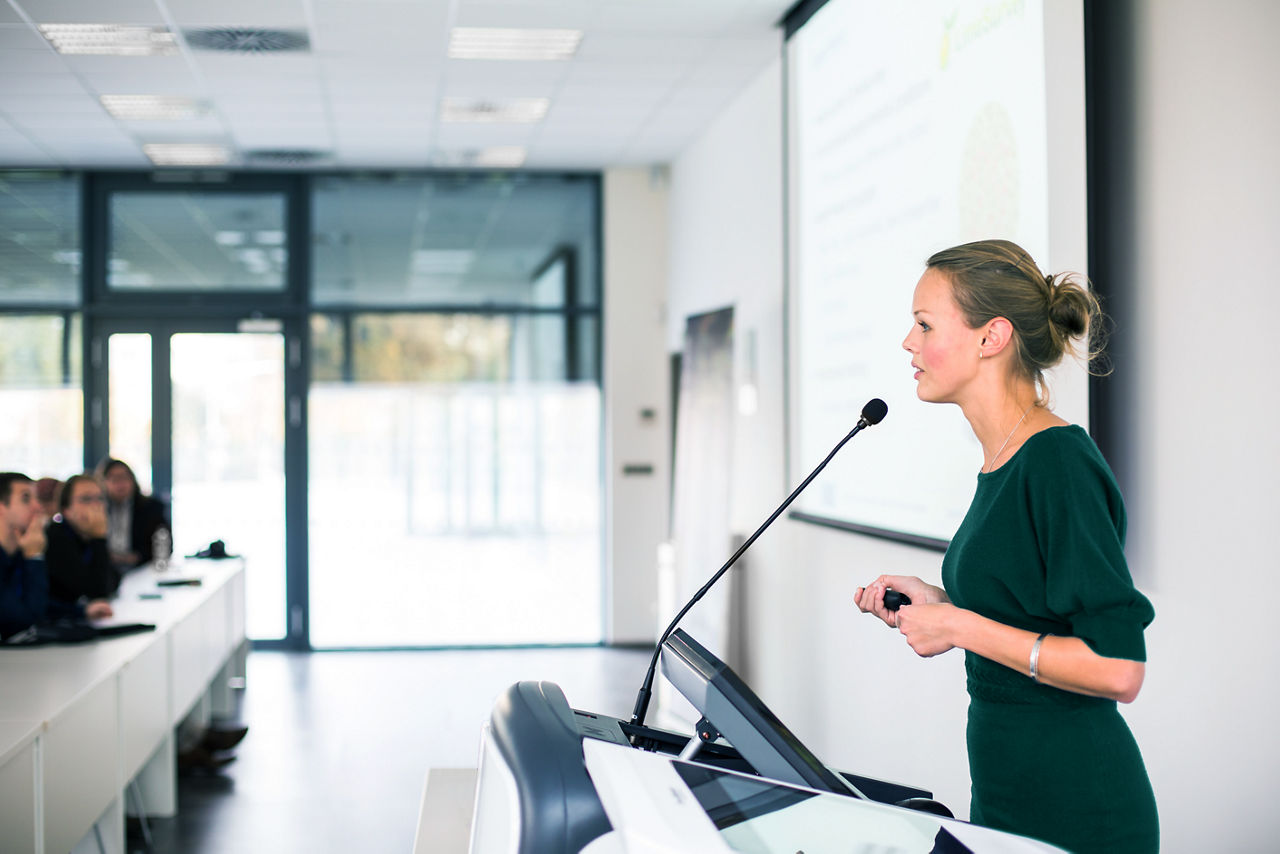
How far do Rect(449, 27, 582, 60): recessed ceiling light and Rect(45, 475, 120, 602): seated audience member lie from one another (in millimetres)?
2692

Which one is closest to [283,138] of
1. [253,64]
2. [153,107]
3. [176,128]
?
[176,128]

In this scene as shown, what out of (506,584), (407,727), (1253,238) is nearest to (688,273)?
(506,584)

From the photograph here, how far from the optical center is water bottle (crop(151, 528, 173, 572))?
17.9 ft

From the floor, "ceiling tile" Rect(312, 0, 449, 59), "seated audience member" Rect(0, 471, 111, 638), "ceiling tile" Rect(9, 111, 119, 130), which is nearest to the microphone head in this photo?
the floor

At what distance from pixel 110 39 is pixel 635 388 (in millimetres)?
3900

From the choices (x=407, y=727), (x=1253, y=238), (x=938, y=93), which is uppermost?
(x=938, y=93)

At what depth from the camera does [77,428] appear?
23.3ft

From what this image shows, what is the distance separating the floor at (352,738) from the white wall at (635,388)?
0.52 m

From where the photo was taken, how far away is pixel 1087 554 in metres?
1.20

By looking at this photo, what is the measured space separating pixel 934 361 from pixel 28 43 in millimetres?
4872

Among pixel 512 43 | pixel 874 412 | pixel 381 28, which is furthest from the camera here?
pixel 512 43

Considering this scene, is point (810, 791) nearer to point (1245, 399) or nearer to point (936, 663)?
point (1245, 399)

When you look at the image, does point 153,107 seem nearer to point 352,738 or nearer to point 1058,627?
point 352,738

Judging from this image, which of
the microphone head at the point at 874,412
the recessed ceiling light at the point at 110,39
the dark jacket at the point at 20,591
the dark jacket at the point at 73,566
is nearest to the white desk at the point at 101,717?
the dark jacket at the point at 73,566
